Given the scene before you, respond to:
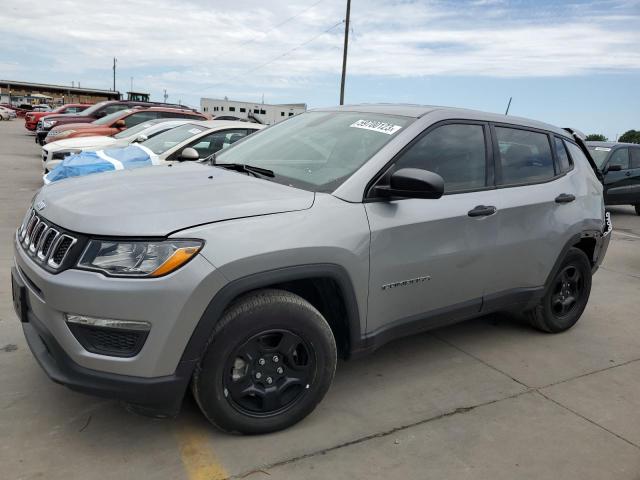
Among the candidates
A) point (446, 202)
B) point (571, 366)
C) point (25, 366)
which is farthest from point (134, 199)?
point (571, 366)

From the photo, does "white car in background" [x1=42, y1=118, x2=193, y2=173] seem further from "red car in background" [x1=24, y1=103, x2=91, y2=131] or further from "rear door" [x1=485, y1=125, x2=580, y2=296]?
"red car in background" [x1=24, y1=103, x2=91, y2=131]

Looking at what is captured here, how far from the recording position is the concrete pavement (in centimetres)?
257

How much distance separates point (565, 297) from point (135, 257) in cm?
351

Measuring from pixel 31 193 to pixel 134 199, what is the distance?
7906mm

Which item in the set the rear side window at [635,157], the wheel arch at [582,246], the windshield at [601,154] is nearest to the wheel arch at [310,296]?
the wheel arch at [582,246]

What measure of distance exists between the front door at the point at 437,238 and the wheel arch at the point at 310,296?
5.8 inches

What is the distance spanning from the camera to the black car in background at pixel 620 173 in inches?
466

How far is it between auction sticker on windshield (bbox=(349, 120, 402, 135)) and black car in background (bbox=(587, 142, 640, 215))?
393 inches

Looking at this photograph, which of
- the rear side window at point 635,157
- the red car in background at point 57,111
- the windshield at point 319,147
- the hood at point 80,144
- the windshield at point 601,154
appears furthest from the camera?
the red car in background at point 57,111

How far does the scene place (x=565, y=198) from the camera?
412cm

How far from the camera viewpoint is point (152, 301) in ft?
7.60

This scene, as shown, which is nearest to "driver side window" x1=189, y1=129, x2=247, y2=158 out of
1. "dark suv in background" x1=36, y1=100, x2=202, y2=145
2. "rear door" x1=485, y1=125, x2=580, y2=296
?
"rear door" x1=485, y1=125, x2=580, y2=296

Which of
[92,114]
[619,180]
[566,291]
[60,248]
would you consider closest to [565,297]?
[566,291]

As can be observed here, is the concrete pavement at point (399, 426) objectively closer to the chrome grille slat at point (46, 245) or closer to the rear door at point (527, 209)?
the rear door at point (527, 209)
